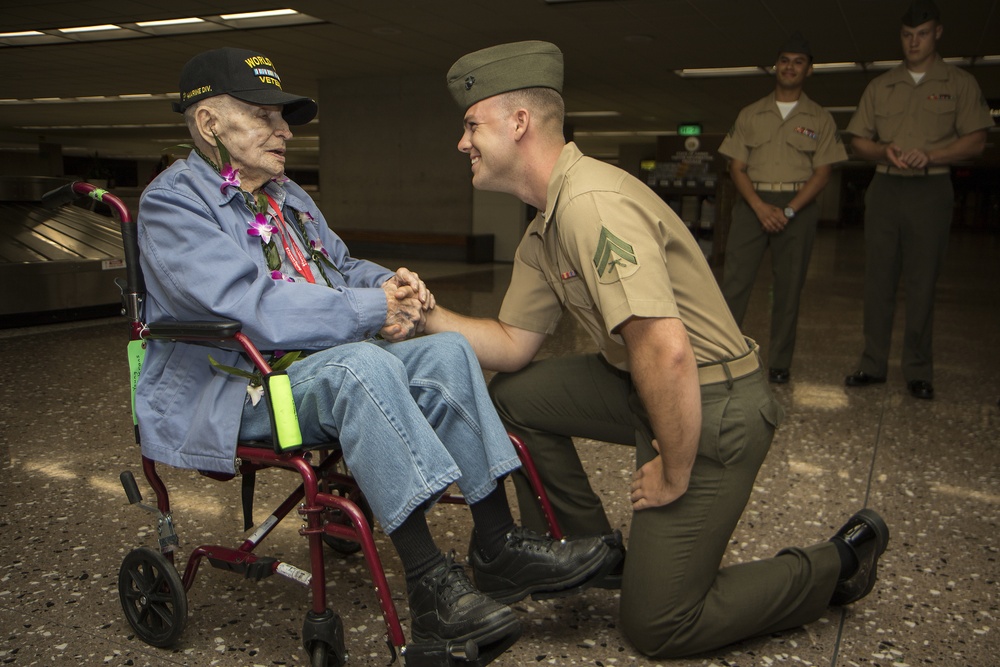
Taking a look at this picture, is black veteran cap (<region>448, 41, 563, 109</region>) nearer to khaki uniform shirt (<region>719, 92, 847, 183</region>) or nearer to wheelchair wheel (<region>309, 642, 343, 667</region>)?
wheelchair wheel (<region>309, 642, 343, 667</region>)

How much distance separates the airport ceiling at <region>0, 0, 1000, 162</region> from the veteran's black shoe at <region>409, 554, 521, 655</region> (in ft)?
23.4

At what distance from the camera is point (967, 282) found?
9.82 meters

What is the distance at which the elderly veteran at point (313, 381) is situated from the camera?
4.82ft

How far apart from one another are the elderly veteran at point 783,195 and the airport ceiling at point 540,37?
3.64m

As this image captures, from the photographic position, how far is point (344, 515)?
82.2 inches

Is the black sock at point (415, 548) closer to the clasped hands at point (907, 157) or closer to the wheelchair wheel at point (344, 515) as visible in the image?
the wheelchair wheel at point (344, 515)

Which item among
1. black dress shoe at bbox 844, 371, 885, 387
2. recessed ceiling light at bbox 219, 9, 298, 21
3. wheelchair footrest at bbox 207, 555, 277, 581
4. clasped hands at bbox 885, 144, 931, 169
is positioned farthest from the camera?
recessed ceiling light at bbox 219, 9, 298, 21

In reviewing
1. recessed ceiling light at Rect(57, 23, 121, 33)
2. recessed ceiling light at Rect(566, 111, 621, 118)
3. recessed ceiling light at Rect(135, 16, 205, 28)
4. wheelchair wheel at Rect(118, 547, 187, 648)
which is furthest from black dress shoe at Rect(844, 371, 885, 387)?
recessed ceiling light at Rect(566, 111, 621, 118)

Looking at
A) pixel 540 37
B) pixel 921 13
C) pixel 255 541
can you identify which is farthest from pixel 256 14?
pixel 255 541

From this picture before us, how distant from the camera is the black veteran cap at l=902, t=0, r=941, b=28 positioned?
3.73m

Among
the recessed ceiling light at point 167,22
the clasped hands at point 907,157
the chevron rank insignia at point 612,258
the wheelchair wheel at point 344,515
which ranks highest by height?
the recessed ceiling light at point 167,22

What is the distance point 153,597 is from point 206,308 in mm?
635


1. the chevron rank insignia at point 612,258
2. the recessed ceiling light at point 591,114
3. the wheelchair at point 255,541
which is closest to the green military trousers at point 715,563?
the wheelchair at point 255,541

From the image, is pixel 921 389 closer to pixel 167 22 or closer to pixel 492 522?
pixel 492 522
